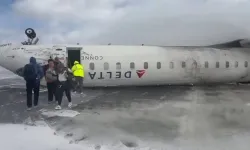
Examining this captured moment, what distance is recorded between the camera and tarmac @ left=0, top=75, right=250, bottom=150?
8.45 meters

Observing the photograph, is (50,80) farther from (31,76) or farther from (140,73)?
(140,73)

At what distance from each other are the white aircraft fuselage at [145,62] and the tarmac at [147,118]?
198cm

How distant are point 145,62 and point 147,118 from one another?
331 inches

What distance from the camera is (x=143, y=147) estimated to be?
7820 mm

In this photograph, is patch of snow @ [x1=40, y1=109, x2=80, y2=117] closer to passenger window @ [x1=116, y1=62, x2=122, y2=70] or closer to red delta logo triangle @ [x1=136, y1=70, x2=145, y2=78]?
passenger window @ [x1=116, y1=62, x2=122, y2=70]

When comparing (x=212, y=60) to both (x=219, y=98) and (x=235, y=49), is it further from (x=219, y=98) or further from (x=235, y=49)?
(x=219, y=98)

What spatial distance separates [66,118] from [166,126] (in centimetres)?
338

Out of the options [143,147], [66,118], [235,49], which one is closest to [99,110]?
[66,118]

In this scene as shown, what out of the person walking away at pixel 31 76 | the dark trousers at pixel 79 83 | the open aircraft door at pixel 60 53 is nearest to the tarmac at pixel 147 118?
the dark trousers at pixel 79 83

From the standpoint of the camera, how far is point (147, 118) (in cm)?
1104

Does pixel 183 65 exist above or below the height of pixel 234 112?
above

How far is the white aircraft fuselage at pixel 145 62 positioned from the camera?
18.0 meters

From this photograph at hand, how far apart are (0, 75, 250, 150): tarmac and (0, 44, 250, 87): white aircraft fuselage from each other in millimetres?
1980

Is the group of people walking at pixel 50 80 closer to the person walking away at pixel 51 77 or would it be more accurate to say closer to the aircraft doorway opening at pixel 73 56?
the person walking away at pixel 51 77
